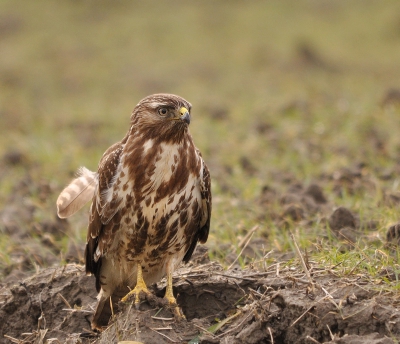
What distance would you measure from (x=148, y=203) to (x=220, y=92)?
1041cm

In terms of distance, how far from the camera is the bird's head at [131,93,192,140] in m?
4.51

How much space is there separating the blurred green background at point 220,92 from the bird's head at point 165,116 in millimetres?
1428

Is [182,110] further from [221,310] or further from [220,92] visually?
[220,92]

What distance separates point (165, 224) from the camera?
180 inches

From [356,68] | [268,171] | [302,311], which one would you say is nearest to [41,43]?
[356,68]

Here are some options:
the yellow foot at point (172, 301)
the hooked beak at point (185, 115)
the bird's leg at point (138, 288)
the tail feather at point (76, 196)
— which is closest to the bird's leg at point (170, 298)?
the yellow foot at point (172, 301)

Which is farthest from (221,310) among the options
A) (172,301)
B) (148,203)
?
(148,203)

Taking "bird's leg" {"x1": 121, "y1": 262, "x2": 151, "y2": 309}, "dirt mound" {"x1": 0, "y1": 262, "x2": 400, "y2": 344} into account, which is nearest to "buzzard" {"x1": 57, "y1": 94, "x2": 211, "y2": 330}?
"bird's leg" {"x1": 121, "y1": 262, "x2": 151, "y2": 309}

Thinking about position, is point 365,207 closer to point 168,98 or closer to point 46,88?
point 168,98

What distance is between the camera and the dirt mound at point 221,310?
12.7ft

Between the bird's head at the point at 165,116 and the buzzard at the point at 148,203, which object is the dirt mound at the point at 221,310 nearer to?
the buzzard at the point at 148,203

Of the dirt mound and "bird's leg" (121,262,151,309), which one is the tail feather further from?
"bird's leg" (121,262,151,309)

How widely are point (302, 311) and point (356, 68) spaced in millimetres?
12585

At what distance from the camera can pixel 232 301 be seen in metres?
4.66
